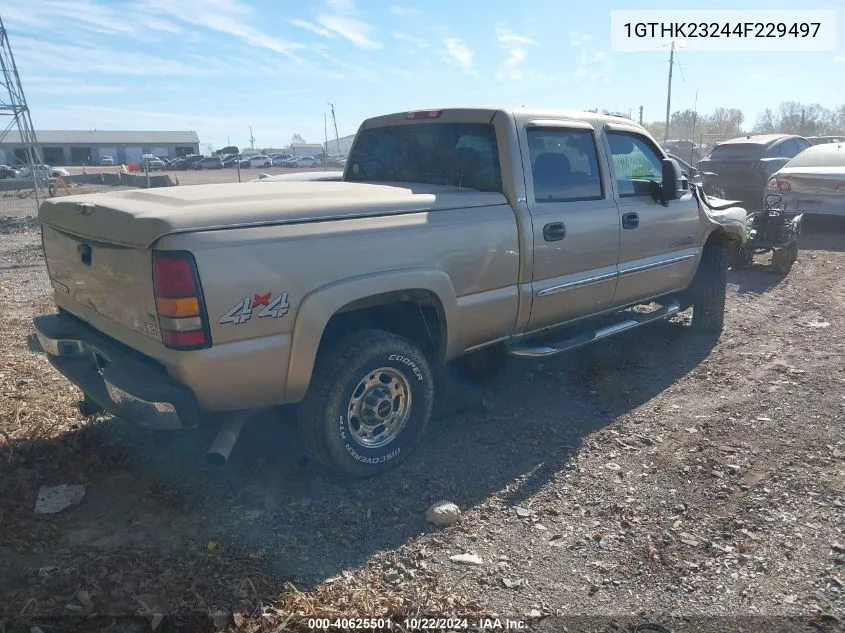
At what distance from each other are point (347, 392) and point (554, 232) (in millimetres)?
1726

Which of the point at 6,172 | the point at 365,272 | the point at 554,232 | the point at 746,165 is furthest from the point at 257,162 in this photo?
the point at 365,272

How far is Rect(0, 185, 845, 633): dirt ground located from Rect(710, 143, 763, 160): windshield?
31.0 ft

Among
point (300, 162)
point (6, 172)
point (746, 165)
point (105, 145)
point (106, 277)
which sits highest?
point (105, 145)

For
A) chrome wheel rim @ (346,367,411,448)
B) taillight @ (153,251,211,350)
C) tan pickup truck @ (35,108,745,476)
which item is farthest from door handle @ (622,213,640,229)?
taillight @ (153,251,211,350)

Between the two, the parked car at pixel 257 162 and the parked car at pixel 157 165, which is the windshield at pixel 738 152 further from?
the parked car at pixel 257 162

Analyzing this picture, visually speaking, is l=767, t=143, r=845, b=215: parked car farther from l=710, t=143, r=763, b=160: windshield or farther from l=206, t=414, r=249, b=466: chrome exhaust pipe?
l=206, t=414, r=249, b=466: chrome exhaust pipe

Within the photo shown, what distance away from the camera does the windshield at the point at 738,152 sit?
13195 millimetres

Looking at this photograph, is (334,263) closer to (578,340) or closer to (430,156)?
(430,156)

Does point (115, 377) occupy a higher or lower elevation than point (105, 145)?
lower

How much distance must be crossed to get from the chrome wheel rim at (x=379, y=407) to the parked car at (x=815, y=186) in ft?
30.1

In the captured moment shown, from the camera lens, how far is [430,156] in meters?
4.57

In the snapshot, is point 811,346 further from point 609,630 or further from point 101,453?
point 101,453

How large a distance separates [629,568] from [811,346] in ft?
12.9

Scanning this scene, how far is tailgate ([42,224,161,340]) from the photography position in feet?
9.65
